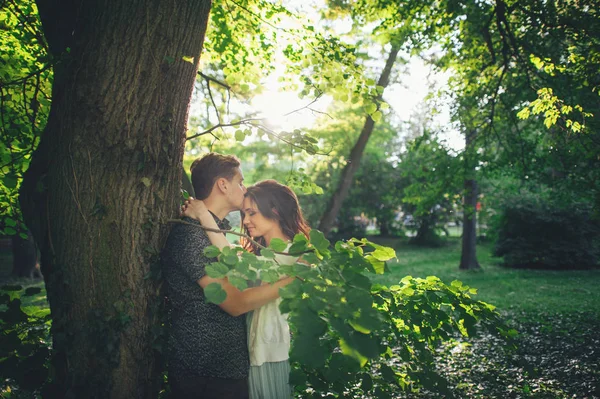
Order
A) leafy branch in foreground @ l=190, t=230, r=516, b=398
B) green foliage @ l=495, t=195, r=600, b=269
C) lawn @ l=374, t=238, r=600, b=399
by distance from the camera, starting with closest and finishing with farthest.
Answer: leafy branch in foreground @ l=190, t=230, r=516, b=398 → lawn @ l=374, t=238, r=600, b=399 → green foliage @ l=495, t=195, r=600, b=269

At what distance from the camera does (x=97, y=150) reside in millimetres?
2158

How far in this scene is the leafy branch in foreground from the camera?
1.46m

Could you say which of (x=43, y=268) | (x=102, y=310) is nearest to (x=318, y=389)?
(x=102, y=310)

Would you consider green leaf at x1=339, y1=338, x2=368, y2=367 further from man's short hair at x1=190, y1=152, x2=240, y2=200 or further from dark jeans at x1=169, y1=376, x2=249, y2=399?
man's short hair at x1=190, y1=152, x2=240, y2=200

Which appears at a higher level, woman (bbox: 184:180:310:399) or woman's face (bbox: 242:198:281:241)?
woman's face (bbox: 242:198:281:241)

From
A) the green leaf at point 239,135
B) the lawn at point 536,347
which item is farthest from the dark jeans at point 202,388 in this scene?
the lawn at point 536,347

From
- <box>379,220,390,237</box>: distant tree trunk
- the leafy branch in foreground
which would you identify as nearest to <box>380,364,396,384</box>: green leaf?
the leafy branch in foreground

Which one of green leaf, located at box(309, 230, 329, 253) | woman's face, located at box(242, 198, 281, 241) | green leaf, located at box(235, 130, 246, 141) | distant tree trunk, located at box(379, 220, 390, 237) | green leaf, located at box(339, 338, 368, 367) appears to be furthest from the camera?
distant tree trunk, located at box(379, 220, 390, 237)

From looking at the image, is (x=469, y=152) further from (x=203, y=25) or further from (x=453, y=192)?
(x=203, y=25)

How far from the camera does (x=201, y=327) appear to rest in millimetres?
2182

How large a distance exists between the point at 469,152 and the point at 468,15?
2.94m

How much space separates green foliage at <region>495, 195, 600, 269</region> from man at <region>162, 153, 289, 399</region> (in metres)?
14.7

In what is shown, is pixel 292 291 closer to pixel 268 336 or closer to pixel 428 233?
pixel 268 336

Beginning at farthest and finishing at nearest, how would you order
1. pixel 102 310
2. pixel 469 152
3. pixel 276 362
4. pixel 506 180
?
pixel 506 180
pixel 469 152
pixel 276 362
pixel 102 310
